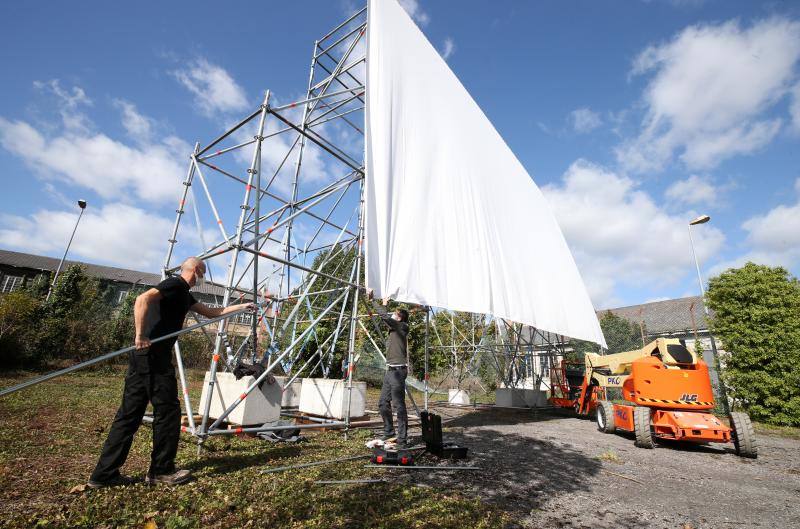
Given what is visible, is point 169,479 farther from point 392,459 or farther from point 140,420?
point 392,459

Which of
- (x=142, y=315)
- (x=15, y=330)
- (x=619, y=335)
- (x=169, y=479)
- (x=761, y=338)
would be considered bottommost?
(x=169, y=479)

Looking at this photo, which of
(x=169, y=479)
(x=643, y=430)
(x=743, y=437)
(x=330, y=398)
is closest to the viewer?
(x=169, y=479)

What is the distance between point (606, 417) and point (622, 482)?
4308mm

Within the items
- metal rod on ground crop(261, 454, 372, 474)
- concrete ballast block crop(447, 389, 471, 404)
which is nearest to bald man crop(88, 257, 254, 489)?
metal rod on ground crop(261, 454, 372, 474)

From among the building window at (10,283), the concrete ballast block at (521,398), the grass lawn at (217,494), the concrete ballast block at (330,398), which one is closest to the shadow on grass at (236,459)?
the grass lawn at (217,494)

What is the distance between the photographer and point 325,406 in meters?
7.18

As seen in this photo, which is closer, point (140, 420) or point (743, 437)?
point (140, 420)

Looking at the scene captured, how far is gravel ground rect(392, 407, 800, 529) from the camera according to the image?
3.45m

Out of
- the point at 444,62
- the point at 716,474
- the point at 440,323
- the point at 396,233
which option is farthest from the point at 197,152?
the point at 440,323

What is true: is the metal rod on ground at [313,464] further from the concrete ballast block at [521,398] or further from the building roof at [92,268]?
the building roof at [92,268]

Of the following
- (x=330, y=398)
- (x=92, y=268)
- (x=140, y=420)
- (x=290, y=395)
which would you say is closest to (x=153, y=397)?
(x=140, y=420)

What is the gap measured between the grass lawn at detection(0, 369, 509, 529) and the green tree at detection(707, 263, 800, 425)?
1252 centimetres

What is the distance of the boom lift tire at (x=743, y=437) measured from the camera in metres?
6.54

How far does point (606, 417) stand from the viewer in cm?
830
